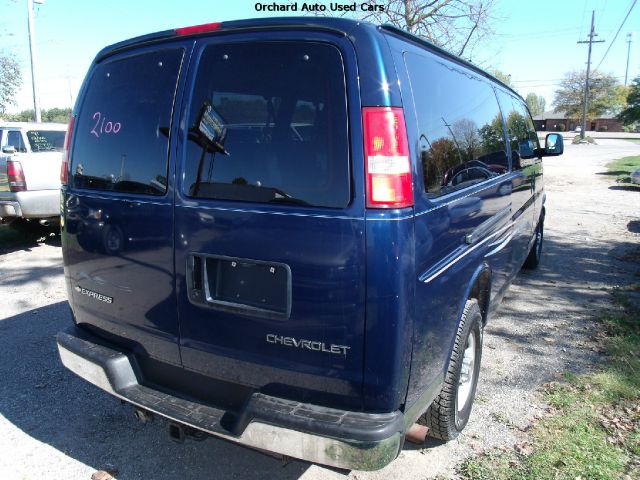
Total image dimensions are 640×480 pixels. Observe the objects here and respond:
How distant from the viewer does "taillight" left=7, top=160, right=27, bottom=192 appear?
25.2 feet

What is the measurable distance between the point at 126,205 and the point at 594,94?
97.3m

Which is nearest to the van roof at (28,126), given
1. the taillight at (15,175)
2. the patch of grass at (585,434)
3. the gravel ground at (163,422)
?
the taillight at (15,175)

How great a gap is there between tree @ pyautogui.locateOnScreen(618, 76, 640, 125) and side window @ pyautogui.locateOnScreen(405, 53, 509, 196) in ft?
78.0

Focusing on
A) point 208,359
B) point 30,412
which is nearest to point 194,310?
point 208,359

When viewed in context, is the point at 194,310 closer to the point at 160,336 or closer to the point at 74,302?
the point at 160,336

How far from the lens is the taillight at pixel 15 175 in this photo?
767cm

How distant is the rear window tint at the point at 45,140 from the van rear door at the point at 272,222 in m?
7.49

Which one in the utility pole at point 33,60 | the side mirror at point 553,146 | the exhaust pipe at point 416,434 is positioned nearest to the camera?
the exhaust pipe at point 416,434

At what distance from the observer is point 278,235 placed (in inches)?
81.9

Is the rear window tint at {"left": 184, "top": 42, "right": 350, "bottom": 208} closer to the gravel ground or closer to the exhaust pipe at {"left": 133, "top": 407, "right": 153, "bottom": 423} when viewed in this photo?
the exhaust pipe at {"left": 133, "top": 407, "right": 153, "bottom": 423}

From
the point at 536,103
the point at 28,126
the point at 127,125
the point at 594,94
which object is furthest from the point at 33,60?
the point at 536,103

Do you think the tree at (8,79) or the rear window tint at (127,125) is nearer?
the rear window tint at (127,125)

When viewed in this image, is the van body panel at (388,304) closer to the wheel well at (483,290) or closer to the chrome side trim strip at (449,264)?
the chrome side trim strip at (449,264)

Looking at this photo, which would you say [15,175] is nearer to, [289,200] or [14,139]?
[14,139]
